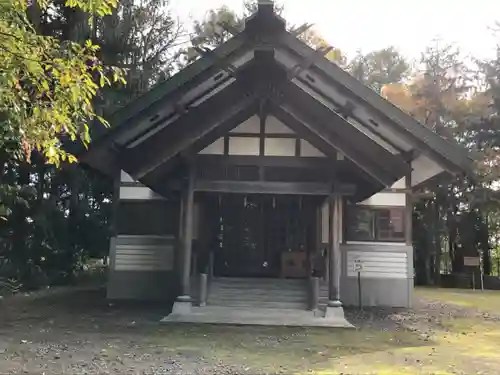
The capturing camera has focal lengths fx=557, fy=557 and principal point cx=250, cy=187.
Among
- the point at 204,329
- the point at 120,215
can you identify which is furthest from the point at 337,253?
the point at 120,215

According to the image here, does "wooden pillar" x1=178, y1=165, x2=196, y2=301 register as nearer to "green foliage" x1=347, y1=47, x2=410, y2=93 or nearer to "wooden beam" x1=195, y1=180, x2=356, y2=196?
"wooden beam" x1=195, y1=180, x2=356, y2=196

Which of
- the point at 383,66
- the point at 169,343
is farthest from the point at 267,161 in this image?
the point at 383,66

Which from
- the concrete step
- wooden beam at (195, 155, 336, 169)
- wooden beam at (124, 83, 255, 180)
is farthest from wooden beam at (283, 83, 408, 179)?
the concrete step

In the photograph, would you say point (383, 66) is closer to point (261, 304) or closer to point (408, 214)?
point (408, 214)

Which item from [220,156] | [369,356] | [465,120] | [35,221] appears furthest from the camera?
[465,120]

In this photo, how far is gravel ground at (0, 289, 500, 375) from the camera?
6.73 m

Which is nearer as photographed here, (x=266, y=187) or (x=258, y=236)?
(x=266, y=187)

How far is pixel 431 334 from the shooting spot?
31.5ft

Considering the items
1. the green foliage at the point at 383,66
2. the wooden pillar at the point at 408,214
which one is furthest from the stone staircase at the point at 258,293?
the green foliage at the point at 383,66

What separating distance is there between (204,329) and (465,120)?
60.5 feet

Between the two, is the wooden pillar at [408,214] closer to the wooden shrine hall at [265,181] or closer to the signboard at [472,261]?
the wooden shrine hall at [265,181]

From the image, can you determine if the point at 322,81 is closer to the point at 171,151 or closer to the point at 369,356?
the point at 171,151

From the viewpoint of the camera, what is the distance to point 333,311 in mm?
10188

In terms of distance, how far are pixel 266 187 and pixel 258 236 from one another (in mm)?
3805
